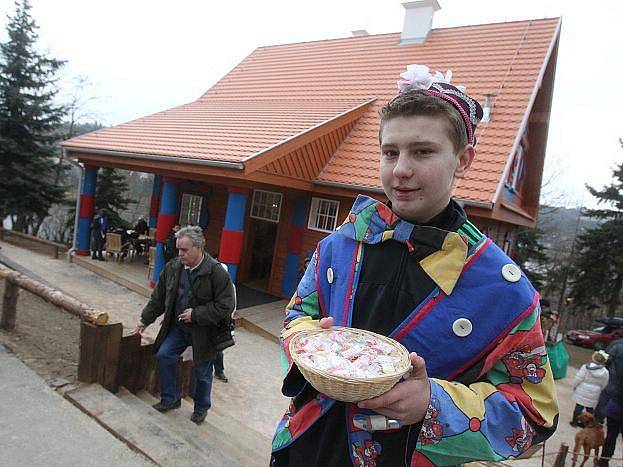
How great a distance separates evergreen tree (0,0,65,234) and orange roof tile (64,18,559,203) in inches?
265

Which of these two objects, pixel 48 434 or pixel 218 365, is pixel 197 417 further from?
pixel 218 365

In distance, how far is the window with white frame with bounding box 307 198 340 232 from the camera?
9281 mm

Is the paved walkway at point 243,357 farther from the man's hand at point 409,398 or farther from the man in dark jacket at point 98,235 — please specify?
the man's hand at point 409,398

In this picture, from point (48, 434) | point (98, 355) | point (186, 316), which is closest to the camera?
point (48, 434)

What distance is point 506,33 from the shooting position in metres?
10.2

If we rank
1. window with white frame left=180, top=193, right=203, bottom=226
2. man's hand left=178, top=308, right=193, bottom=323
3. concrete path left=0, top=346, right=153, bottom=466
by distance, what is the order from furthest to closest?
window with white frame left=180, top=193, right=203, bottom=226 < man's hand left=178, top=308, right=193, bottom=323 < concrete path left=0, top=346, right=153, bottom=466

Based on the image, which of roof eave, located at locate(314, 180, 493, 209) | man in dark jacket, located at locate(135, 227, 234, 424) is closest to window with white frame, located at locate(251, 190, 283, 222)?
roof eave, located at locate(314, 180, 493, 209)

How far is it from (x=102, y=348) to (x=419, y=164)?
3494 mm

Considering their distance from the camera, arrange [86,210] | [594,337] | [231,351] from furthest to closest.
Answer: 1. [594,337]
2. [86,210]
3. [231,351]

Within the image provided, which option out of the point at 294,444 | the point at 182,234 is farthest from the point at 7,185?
the point at 294,444

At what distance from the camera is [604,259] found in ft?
65.1

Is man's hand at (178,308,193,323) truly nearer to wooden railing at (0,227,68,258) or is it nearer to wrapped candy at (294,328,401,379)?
wrapped candy at (294,328,401,379)

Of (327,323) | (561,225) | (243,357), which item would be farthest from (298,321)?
(561,225)

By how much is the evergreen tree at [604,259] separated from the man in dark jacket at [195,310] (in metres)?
22.7
